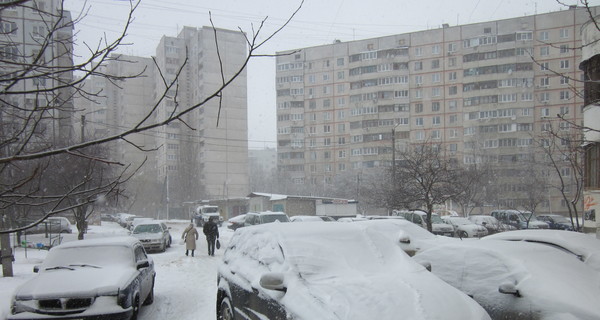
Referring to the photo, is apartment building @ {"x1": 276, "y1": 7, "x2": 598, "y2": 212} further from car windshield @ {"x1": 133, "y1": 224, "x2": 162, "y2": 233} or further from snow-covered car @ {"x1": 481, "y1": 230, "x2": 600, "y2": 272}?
snow-covered car @ {"x1": 481, "y1": 230, "x2": 600, "y2": 272}

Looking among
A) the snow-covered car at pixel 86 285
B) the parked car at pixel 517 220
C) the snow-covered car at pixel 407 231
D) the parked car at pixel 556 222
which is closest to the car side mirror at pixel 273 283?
the snow-covered car at pixel 86 285

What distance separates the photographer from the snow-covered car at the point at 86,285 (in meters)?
5.88

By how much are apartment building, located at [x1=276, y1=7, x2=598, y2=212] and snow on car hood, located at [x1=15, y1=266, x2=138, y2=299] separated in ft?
149

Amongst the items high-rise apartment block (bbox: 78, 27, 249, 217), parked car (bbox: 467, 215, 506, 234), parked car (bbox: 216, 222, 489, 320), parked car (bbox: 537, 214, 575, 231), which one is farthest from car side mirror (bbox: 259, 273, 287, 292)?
high-rise apartment block (bbox: 78, 27, 249, 217)

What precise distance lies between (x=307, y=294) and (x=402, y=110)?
63382 millimetres

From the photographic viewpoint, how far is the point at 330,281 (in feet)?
13.6

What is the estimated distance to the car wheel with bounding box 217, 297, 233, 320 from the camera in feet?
18.4

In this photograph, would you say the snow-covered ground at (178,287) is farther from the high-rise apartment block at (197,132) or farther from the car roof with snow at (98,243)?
the high-rise apartment block at (197,132)

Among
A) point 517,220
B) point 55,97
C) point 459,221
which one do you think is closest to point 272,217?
point 459,221

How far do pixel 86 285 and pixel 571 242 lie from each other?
23.9ft

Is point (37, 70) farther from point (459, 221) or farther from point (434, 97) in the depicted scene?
point (434, 97)

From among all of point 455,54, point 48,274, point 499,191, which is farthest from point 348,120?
point 48,274

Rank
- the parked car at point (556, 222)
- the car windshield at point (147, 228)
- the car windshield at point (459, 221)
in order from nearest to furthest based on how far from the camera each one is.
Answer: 1. the car windshield at point (147, 228)
2. the car windshield at point (459, 221)
3. the parked car at point (556, 222)

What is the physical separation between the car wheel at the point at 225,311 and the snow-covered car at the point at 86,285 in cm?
142
